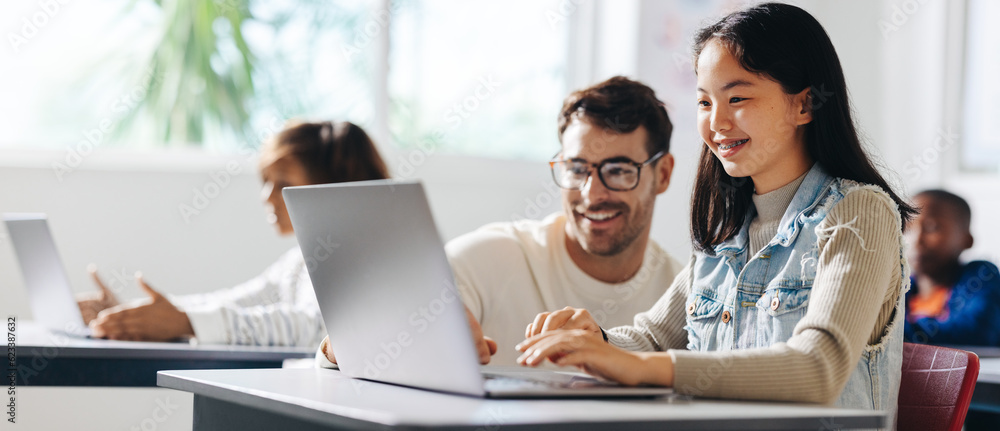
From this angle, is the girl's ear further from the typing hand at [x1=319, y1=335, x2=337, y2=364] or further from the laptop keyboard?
the typing hand at [x1=319, y1=335, x2=337, y2=364]

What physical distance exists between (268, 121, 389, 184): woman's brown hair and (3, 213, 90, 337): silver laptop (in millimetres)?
648

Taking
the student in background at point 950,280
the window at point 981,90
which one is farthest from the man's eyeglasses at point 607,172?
the window at point 981,90

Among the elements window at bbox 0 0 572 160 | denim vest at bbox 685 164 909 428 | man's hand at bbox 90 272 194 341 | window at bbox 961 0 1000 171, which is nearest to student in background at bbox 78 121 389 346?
man's hand at bbox 90 272 194 341

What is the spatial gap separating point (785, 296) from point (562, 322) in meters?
0.30

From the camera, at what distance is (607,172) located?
6.80 ft

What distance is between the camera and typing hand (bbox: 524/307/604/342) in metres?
1.25

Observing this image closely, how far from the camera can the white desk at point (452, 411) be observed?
85cm

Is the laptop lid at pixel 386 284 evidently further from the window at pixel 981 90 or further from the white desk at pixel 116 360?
the window at pixel 981 90

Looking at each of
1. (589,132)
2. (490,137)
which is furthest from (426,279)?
(490,137)

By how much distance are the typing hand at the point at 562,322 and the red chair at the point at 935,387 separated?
0.44 metres

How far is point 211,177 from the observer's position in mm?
3365

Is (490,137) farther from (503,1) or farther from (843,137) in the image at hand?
(843,137)

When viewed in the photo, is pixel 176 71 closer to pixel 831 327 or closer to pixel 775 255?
pixel 775 255

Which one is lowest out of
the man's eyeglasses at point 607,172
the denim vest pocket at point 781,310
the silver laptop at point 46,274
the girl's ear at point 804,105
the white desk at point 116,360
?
the white desk at point 116,360
